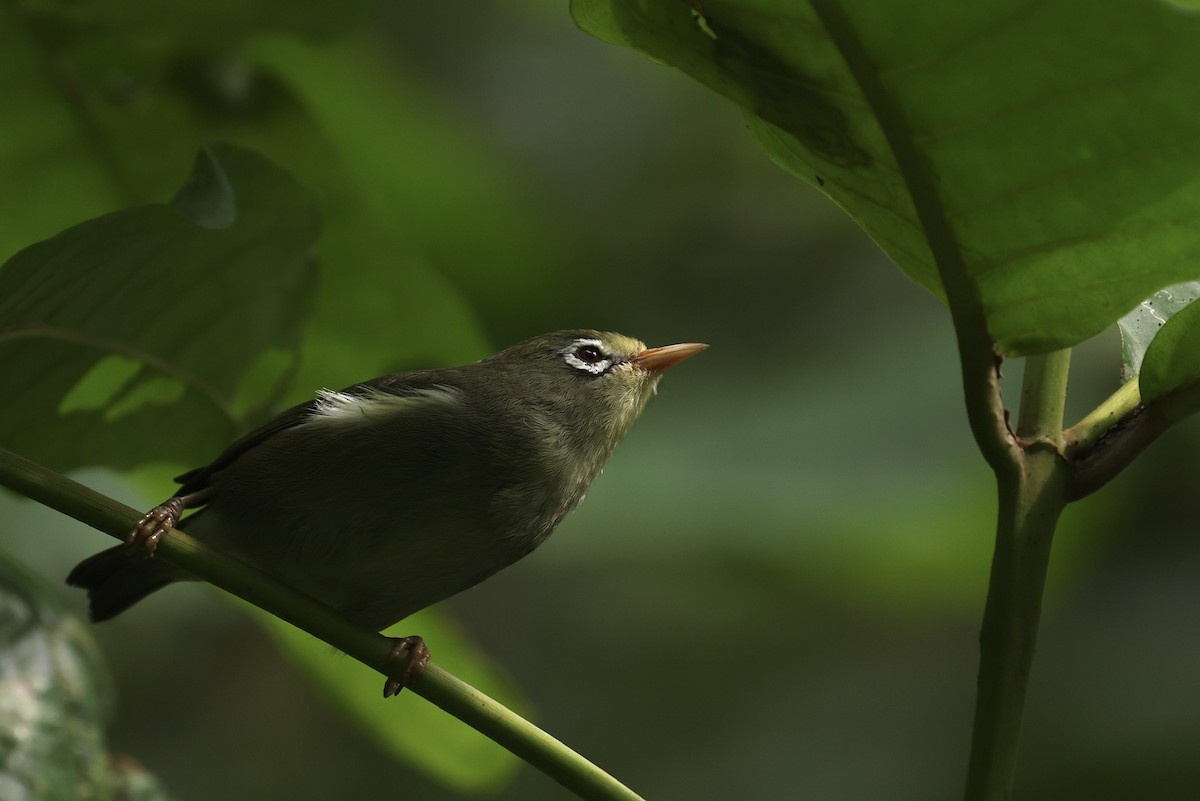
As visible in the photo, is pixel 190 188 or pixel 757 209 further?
pixel 757 209

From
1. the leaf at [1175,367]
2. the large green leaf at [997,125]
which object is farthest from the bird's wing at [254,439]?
the leaf at [1175,367]

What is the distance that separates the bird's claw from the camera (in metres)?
2.27

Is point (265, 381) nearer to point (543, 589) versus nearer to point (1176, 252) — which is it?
point (1176, 252)

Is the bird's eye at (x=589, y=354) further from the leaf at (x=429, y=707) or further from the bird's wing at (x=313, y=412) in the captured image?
the leaf at (x=429, y=707)

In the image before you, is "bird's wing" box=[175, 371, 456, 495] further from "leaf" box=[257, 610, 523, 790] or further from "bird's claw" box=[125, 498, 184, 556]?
"leaf" box=[257, 610, 523, 790]

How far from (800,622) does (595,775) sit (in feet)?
13.6

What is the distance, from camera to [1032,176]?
163 cm

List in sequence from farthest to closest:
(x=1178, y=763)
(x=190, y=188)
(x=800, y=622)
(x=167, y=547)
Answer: (x=800, y=622)
(x=1178, y=763)
(x=190, y=188)
(x=167, y=547)

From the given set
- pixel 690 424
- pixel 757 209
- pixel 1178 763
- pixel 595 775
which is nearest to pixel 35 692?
pixel 595 775

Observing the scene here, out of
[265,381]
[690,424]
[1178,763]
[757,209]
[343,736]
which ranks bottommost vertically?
[343,736]

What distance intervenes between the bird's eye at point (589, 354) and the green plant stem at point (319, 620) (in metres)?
1.88

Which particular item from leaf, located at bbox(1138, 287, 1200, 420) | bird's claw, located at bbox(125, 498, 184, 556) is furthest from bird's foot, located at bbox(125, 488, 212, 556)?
leaf, located at bbox(1138, 287, 1200, 420)

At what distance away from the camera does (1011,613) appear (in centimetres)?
163

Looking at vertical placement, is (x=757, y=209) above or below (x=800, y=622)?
above
